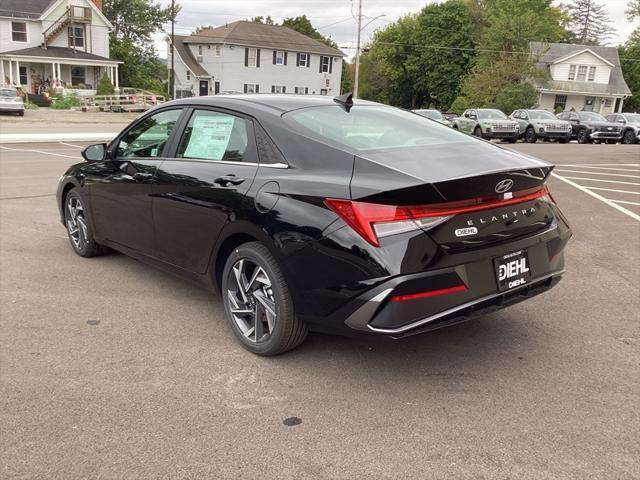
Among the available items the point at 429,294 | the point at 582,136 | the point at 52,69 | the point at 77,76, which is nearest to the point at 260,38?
the point at 77,76

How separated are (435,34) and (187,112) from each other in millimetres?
65853

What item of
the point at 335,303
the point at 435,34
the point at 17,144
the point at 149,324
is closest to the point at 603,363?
the point at 335,303

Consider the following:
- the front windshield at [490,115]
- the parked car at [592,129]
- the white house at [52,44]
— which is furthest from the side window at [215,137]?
the white house at [52,44]

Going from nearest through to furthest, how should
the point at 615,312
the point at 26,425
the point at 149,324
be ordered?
the point at 26,425 → the point at 149,324 → the point at 615,312

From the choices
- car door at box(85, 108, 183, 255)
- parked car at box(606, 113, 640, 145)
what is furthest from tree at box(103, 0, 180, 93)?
car door at box(85, 108, 183, 255)

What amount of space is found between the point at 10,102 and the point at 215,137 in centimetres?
3246

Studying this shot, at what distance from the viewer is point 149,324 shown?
4.34m

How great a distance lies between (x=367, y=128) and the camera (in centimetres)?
405

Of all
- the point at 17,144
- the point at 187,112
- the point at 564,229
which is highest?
the point at 187,112

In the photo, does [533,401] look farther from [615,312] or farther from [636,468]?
[615,312]

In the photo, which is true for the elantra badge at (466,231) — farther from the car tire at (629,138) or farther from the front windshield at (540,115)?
the car tire at (629,138)

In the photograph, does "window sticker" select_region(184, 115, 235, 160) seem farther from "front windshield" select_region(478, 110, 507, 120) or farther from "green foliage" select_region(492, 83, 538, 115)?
"green foliage" select_region(492, 83, 538, 115)

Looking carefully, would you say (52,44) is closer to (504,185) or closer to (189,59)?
(189,59)

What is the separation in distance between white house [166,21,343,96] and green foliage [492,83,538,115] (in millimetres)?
A: 19396
